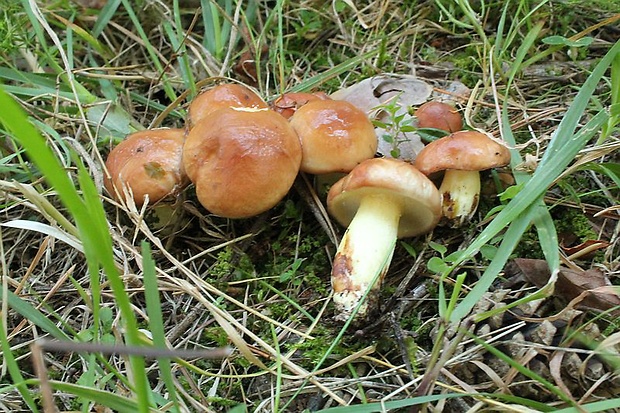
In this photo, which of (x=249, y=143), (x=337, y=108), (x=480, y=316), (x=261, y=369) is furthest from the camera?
(x=337, y=108)

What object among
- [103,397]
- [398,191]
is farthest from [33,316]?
[398,191]

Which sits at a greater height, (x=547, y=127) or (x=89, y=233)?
(x=89, y=233)

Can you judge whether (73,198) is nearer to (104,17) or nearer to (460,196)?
(460,196)

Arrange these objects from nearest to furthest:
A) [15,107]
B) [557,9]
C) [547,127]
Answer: [15,107] < [547,127] < [557,9]

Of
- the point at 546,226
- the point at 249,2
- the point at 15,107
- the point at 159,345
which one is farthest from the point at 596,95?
the point at 15,107

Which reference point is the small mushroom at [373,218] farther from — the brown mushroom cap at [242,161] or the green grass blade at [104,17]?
the green grass blade at [104,17]

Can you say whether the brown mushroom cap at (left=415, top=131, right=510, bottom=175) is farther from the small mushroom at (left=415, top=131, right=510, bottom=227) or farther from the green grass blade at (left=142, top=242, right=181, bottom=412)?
the green grass blade at (left=142, top=242, right=181, bottom=412)

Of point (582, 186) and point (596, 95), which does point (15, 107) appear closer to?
point (582, 186)
